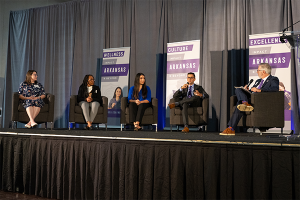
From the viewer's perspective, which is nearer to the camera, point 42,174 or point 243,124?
point 42,174

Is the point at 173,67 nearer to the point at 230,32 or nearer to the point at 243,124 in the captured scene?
the point at 230,32

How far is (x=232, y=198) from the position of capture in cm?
216

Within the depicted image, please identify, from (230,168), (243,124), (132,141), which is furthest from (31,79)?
(230,168)

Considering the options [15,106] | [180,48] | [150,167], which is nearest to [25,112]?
[15,106]

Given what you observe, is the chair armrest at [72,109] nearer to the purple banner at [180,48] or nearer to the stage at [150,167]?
the stage at [150,167]

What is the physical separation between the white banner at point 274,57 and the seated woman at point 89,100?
289 cm

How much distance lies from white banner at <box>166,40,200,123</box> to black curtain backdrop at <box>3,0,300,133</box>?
0.30m

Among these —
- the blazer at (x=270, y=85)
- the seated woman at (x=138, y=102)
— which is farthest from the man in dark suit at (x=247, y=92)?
the seated woman at (x=138, y=102)

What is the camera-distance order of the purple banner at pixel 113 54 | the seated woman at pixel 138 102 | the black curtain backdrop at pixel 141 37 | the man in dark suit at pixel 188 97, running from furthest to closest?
the purple banner at pixel 113 54, the black curtain backdrop at pixel 141 37, the seated woman at pixel 138 102, the man in dark suit at pixel 188 97

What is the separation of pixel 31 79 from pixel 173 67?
2.81m

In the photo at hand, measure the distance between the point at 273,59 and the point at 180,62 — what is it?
181 cm

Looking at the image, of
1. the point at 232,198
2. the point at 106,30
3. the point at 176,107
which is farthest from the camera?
the point at 106,30

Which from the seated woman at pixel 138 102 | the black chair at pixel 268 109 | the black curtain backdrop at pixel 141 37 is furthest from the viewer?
the black curtain backdrop at pixel 141 37

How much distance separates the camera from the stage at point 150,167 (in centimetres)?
208
